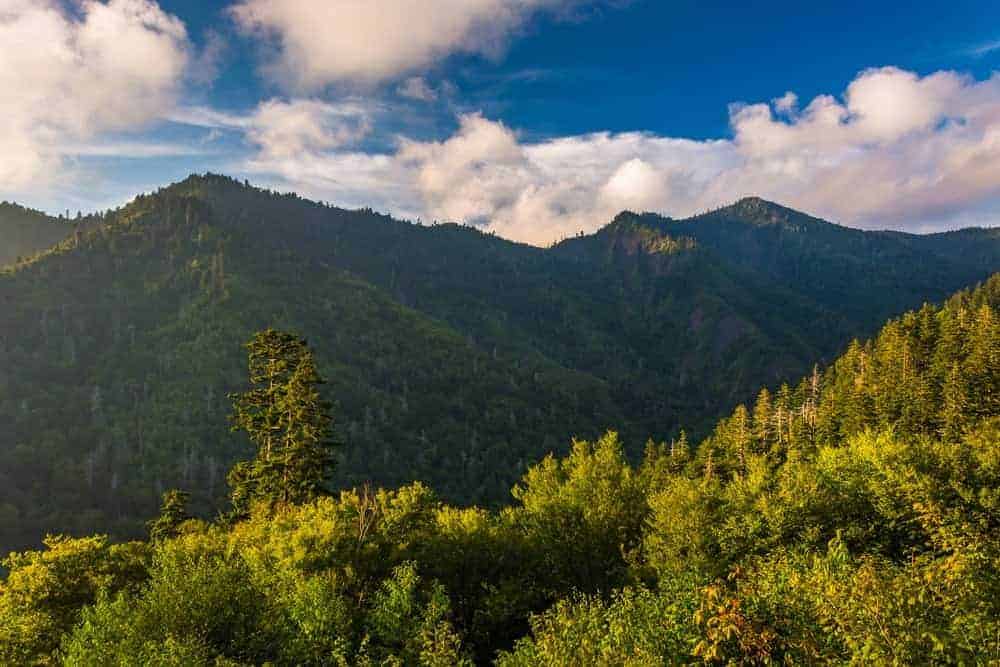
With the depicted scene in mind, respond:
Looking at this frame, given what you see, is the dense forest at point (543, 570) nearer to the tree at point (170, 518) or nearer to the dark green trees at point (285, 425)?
the dark green trees at point (285, 425)

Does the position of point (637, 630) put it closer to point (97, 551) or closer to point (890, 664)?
point (890, 664)

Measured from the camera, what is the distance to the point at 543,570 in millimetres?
47375

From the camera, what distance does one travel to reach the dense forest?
67.1 ft

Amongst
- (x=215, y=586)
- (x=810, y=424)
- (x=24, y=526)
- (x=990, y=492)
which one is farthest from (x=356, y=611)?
(x=24, y=526)

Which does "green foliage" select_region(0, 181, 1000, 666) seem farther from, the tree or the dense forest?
the tree

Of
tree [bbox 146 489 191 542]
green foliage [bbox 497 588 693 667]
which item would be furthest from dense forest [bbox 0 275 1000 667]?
tree [bbox 146 489 191 542]

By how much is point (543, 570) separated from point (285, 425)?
2782cm

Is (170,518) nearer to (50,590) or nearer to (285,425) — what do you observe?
(285,425)

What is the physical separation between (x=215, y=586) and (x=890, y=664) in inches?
1189

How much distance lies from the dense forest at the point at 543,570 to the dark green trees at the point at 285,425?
187 millimetres

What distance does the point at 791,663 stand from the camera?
60.1 ft

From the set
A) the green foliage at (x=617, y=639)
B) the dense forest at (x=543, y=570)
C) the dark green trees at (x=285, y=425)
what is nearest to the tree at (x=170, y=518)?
the dense forest at (x=543, y=570)

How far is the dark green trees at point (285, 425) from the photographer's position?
55.9 metres

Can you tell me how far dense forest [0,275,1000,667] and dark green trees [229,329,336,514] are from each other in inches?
7.4
